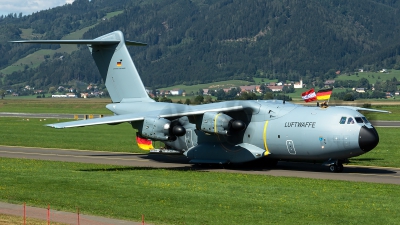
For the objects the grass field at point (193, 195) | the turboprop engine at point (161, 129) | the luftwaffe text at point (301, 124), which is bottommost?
the grass field at point (193, 195)

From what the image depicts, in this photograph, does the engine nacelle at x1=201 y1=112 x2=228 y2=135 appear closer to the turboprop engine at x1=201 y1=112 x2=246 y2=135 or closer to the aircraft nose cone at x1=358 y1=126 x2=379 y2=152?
the turboprop engine at x1=201 y1=112 x2=246 y2=135

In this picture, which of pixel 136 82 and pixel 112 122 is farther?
pixel 136 82

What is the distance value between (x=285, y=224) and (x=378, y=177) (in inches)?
495

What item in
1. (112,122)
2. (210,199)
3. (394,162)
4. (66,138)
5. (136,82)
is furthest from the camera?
(66,138)

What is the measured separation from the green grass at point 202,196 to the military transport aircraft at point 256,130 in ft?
8.44

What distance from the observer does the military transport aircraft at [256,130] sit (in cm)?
3198

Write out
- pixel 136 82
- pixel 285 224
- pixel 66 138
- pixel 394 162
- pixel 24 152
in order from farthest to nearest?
pixel 66 138 → pixel 24 152 → pixel 136 82 → pixel 394 162 → pixel 285 224

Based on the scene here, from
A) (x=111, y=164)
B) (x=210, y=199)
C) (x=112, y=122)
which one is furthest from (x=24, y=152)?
(x=210, y=199)

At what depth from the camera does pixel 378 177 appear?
31.1m

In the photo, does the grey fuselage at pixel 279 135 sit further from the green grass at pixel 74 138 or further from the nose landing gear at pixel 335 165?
the green grass at pixel 74 138

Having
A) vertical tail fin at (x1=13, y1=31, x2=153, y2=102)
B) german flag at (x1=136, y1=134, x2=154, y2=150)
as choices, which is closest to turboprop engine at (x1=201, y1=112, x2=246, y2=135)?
german flag at (x1=136, y1=134, x2=154, y2=150)

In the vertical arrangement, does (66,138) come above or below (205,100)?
below

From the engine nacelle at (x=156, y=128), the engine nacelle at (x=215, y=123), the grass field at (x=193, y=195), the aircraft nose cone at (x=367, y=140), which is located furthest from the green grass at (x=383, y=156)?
the engine nacelle at (x=156, y=128)

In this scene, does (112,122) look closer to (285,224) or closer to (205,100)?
(205,100)
